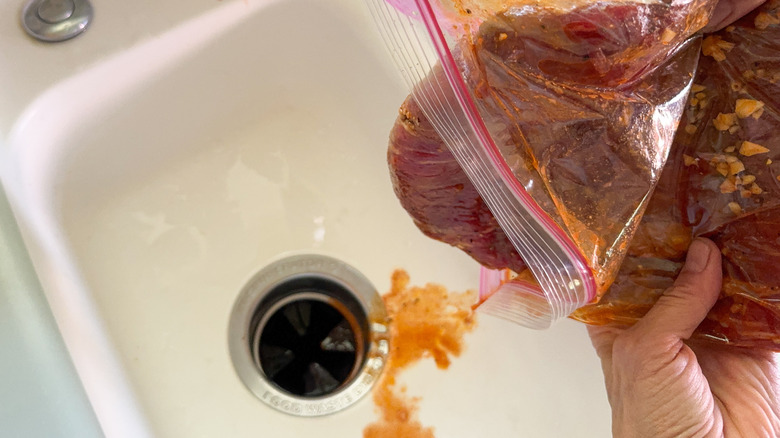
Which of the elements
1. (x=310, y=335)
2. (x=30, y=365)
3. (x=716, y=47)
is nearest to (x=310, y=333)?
(x=310, y=335)

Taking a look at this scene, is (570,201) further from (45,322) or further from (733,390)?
(45,322)

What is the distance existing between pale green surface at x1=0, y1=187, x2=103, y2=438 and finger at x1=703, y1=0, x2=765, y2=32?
0.51 m

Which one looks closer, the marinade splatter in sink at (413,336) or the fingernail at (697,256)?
the fingernail at (697,256)

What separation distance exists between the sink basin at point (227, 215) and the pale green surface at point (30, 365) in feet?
0.10

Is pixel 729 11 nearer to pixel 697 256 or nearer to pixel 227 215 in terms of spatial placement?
pixel 697 256

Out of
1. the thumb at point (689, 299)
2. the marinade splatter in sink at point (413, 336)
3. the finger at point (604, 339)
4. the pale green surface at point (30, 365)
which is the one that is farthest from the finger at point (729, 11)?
the pale green surface at point (30, 365)

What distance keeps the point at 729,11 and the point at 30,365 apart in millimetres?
526

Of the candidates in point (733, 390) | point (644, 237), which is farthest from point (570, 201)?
point (733, 390)

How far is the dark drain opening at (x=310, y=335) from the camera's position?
66 cm

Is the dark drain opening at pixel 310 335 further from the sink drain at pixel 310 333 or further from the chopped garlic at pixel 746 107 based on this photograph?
the chopped garlic at pixel 746 107

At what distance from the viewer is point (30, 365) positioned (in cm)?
44

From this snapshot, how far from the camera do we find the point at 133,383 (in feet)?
1.91

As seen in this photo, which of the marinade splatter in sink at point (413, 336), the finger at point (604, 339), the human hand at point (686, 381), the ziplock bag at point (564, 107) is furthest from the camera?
the marinade splatter in sink at point (413, 336)

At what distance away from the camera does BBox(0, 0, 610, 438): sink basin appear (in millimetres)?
541
